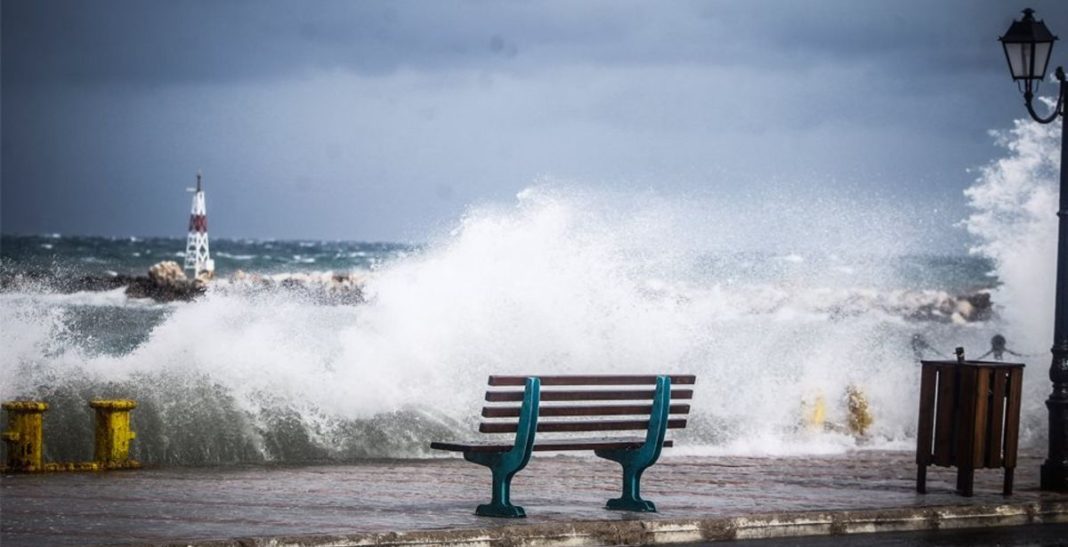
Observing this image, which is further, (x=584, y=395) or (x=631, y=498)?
(x=631, y=498)

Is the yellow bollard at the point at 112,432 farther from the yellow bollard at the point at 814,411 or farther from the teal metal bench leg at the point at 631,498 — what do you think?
the yellow bollard at the point at 814,411

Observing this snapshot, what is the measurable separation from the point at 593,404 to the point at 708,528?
122 centimetres

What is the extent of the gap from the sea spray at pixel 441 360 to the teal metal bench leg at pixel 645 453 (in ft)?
15.4

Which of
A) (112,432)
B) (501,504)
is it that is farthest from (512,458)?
(112,432)

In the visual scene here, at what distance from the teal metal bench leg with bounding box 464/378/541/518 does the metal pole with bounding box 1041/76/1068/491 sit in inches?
201

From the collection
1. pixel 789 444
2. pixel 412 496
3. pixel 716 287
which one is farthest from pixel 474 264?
pixel 716 287

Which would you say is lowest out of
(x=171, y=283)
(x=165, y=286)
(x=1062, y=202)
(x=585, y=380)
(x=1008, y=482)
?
(x=1008, y=482)

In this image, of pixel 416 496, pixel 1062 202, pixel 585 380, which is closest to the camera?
pixel 585 380

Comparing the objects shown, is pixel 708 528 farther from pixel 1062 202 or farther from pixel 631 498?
pixel 1062 202

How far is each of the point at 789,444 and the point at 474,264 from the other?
5462 mm

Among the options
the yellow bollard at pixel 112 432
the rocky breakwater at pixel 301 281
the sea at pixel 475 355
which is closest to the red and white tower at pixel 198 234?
the rocky breakwater at pixel 301 281

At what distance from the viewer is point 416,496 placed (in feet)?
39.2

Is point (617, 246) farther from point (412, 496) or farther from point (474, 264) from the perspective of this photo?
point (412, 496)

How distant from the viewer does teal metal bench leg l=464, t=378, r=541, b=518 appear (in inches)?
424
